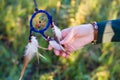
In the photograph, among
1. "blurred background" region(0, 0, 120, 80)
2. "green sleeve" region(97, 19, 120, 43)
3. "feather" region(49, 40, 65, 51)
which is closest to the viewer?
"feather" region(49, 40, 65, 51)

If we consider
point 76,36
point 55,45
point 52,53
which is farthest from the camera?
point 52,53

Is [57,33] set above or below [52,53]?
above

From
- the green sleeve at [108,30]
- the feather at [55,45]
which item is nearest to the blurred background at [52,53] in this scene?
the green sleeve at [108,30]

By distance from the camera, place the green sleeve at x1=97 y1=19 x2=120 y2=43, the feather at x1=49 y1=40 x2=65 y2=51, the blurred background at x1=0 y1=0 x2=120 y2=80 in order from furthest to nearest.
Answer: the blurred background at x1=0 y1=0 x2=120 y2=80
the green sleeve at x1=97 y1=19 x2=120 y2=43
the feather at x1=49 y1=40 x2=65 y2=51

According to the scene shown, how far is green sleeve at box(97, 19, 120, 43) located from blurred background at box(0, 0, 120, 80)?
952 mm

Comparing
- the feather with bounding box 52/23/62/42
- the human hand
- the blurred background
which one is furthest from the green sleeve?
the blurred background

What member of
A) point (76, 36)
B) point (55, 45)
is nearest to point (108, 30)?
point (76, 36)

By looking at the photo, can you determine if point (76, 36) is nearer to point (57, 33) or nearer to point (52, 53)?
point (57, 33)

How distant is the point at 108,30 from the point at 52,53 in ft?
3.64

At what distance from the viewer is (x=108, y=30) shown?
148 centimetres

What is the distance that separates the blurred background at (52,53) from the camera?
99.3 inches

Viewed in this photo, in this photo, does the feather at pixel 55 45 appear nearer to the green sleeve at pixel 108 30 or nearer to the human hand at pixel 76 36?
the human hand at pixel 76 36

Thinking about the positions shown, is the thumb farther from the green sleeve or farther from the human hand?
the green sleeve

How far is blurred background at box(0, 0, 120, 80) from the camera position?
2523 mm
